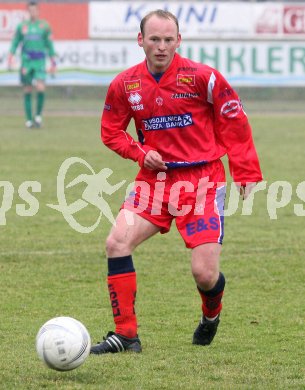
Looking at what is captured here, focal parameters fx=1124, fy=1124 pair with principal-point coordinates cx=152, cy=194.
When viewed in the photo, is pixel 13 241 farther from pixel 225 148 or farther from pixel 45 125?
pixel 45 125

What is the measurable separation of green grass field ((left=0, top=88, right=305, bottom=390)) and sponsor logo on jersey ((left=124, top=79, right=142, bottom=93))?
4.70ft

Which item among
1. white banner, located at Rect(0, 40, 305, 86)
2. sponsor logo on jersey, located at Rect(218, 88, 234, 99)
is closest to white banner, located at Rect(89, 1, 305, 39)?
white banner, located at Rect(0, 40, 305, 86)

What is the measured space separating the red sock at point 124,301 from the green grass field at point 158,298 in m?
0.16

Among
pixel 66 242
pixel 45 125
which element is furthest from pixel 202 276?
pixel 45 125

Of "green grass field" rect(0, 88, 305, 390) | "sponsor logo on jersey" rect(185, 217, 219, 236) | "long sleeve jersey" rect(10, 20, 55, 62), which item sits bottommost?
"long sleeve jersey" rect(10, 20, 55, 62)

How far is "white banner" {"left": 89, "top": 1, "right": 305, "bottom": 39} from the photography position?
27.4 meters

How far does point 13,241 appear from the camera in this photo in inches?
399

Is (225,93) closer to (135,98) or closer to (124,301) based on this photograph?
(135,98)

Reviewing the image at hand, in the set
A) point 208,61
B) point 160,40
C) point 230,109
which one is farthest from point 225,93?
point 208,61

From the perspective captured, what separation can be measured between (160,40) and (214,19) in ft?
71.3

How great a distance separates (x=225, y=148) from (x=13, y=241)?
13.6 ft

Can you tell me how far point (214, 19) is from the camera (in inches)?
1083

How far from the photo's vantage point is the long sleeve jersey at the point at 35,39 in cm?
2262

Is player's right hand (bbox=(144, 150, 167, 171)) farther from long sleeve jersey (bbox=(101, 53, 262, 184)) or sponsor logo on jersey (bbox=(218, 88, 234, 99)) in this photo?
sponsor logo on jersey (bbox=(218, 88, 234, 99))
